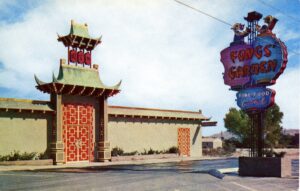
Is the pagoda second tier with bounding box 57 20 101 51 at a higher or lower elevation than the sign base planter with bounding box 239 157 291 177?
higher

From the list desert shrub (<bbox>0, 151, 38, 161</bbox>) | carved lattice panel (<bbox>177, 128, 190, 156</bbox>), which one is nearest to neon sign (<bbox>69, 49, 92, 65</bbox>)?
desert shrub (<bbox>0, 151, 38, 161</bbox>)

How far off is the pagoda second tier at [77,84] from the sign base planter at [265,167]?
1736 centimetres

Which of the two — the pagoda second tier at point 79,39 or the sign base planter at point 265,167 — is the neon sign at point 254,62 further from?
the pagoda second tier at point 79,39

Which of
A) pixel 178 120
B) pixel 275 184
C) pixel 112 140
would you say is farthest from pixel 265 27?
pixel 178 120

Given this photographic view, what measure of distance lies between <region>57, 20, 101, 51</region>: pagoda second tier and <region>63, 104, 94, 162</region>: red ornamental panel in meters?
5.45

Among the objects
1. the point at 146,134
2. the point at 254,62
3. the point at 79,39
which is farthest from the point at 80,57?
the point at 254,62

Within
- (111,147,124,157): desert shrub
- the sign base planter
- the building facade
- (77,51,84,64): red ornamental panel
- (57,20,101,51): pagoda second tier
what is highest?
(57,20,101,51): pagoda second tier

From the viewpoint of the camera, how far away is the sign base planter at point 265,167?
63.2ft

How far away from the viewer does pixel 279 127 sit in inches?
2852

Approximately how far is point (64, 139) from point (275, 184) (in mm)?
20840

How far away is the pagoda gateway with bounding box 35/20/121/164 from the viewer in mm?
32219

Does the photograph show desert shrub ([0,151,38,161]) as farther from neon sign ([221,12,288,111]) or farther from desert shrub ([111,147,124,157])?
neon sign ([221,12,288,111])

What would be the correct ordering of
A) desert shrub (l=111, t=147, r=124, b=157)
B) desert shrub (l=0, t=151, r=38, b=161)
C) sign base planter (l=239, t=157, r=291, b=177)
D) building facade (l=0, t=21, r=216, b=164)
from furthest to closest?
1. desert shrub (l=111, t=147, r=124, b=157)
2. building facade (l=0, t=21, r=216, b=164)
3. desert shrub (l=0, t=151, r=38, b=161)
4. sign base planter (l=239, t=157, r=291, b=177)

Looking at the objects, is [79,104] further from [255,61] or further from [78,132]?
[255,61]
